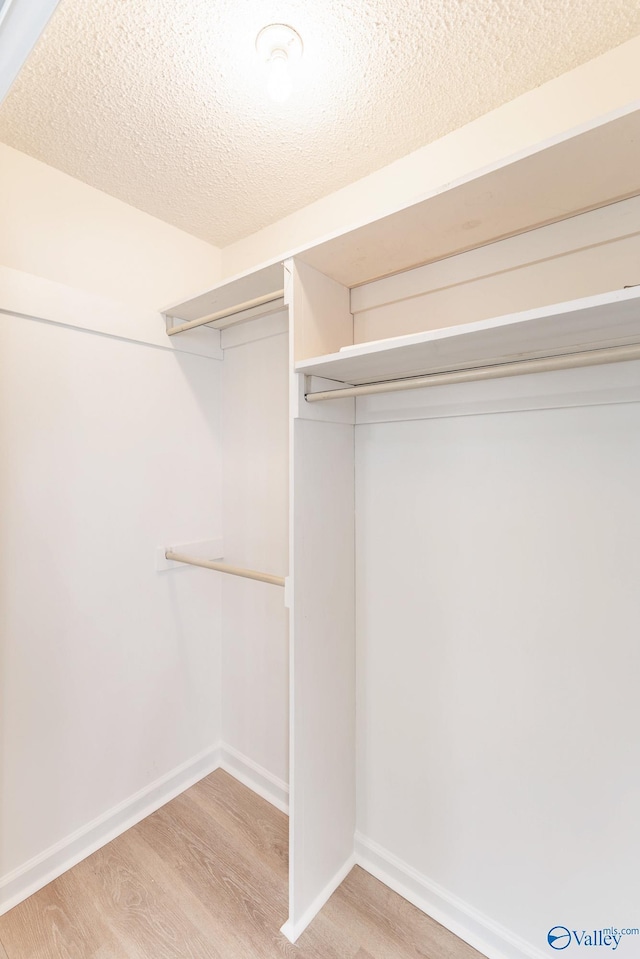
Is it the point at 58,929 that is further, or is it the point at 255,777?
the point at 255,777

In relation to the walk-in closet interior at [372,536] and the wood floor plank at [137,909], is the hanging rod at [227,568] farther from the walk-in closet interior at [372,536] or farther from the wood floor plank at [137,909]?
the wood floor plank at [137,909]

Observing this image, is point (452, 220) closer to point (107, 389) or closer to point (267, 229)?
point (267, 229)

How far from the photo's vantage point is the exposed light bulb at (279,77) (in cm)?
110

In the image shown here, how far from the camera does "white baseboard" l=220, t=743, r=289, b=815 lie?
1.92 metres

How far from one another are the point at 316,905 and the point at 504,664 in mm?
1034

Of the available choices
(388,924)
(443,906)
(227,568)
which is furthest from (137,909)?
(227,568)

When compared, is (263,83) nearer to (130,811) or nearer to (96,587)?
(96,587)

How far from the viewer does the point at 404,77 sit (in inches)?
48.5

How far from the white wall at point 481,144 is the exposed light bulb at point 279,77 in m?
0.34

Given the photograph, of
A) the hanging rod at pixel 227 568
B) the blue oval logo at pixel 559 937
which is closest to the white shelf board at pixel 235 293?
the hanging rod at pixel 227 568

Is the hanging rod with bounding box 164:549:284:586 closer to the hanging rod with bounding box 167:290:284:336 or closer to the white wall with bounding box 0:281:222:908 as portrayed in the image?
the white wall with bounding box 0:281:222:908

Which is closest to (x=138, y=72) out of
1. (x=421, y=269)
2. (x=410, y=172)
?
(x=410, y=172)
